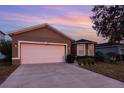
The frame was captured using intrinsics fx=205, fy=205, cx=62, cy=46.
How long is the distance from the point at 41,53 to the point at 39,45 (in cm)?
90

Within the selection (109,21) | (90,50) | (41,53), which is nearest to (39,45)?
(41,53)

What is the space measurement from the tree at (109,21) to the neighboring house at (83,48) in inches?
83.1

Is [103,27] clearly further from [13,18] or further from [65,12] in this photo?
[13,18]

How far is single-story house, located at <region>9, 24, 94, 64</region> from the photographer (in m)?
20.9

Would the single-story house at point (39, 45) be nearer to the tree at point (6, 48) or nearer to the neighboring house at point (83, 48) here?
→ the neighboring house at point (83, 48)

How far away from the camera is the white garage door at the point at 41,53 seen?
2152 centimetres

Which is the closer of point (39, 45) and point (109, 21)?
point (39, 45)

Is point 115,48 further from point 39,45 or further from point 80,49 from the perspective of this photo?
point 39,45

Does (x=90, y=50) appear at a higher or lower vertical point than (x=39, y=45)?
lower

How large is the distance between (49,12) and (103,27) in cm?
796

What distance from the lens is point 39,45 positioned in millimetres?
22344

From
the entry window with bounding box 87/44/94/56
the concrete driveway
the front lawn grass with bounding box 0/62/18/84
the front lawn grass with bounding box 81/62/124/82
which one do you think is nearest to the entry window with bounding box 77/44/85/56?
the entry window with bounding box 87/44/94/56

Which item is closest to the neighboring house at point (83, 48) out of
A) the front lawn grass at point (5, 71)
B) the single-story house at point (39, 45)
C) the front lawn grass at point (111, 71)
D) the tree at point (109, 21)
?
the single-story house at point (39, 45)

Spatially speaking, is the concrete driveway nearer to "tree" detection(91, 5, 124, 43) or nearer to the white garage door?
Answer: the white garage door
